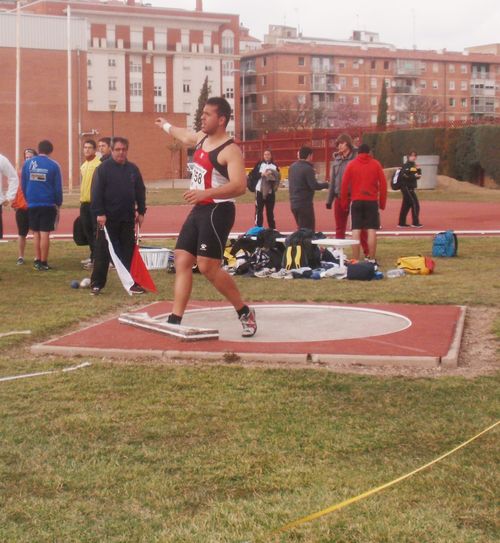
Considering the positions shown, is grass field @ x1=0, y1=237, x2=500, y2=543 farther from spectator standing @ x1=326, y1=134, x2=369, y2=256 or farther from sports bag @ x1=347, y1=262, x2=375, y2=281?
spectator standing @ x1=326, y1=134, x2=369, y2=256

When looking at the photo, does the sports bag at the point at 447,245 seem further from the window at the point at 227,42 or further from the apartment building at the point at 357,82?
the window at the point at 227,42

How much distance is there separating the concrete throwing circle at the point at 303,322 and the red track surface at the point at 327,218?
42.7ft

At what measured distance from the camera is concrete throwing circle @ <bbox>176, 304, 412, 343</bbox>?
8992 millimetres

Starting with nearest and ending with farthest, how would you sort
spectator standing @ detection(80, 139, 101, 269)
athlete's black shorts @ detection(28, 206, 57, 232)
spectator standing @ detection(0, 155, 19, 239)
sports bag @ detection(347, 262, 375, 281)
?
spectator standing @ detection(0, 155, 19, 239) → sports bag @ detection(347, 262, 375, 281) → spectator standing @ detection(80, 139, 101, 269) → athlete's black shorts @ detection(28, 206, 57, 232)

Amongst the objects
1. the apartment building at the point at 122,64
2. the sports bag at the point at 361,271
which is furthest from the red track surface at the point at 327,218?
the apartment building at the point at 122,64

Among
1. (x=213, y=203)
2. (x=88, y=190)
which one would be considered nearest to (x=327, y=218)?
(x=88, y=190)

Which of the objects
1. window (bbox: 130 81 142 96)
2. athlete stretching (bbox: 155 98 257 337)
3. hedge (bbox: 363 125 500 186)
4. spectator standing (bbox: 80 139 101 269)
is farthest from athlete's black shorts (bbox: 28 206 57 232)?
window (bbox: 130 81 142 96)

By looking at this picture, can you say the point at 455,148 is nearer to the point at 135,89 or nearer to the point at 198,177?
the point at 198,177

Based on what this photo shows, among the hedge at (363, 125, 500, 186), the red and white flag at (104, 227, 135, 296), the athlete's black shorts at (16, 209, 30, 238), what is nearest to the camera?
the red and white flag at (104, 227, 135, 296)

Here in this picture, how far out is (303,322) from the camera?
9.82m

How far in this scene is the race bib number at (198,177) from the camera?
855 cm

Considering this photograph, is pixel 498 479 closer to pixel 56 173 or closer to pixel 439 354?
pixel 439 354

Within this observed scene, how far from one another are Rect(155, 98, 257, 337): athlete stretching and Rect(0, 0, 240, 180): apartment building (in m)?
80.0

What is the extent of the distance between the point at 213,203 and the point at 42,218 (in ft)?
23.3
